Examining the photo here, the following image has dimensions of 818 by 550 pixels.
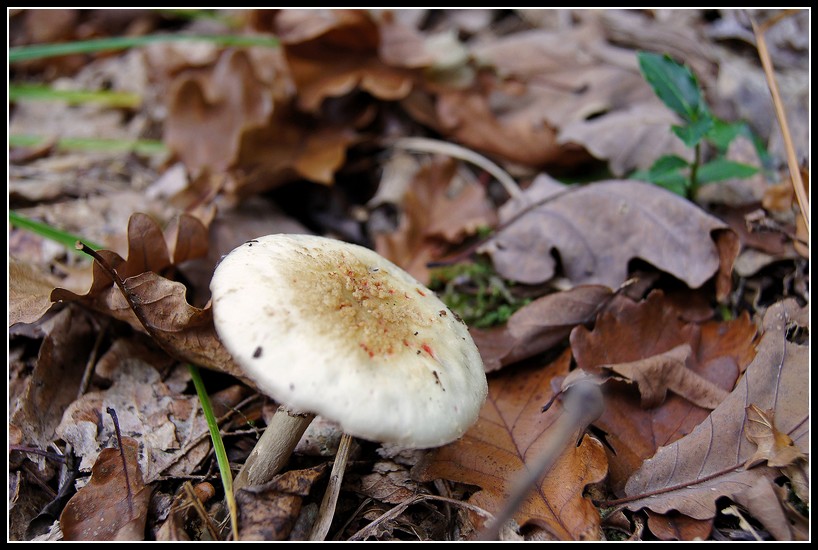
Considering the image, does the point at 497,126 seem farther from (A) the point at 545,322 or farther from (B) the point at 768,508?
(B) the point at 768,508

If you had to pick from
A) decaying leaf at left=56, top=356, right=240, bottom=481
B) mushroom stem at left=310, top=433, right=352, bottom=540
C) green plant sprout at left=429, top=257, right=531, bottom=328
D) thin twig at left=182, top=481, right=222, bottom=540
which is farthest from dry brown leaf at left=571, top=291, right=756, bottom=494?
decaying leaf at left=56, top=356, right=240, bottom=481

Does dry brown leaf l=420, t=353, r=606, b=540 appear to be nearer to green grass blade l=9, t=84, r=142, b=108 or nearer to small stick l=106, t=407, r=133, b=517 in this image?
small stick l=106, t=407, r=133, b=517

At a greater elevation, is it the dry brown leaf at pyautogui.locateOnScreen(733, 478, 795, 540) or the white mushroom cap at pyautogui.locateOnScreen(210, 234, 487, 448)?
the white mushroom cap at pyautogui.locateOnScreen(210, 234, 487, 448)

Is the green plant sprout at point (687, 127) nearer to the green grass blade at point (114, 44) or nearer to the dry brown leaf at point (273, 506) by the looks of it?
the dry brown leaf at point (273, 506)

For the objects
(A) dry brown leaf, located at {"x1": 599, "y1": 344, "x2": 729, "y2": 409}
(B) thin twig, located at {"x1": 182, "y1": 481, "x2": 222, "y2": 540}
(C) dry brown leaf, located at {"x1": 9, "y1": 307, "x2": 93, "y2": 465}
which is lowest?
(A) dry brown leaf, located at {"x1": 599, "y1": 344, "x2": 729, "y2": 409}

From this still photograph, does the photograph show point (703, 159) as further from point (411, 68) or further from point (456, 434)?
point (456, 434)

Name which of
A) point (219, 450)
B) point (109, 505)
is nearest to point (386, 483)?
point (219, 450)
